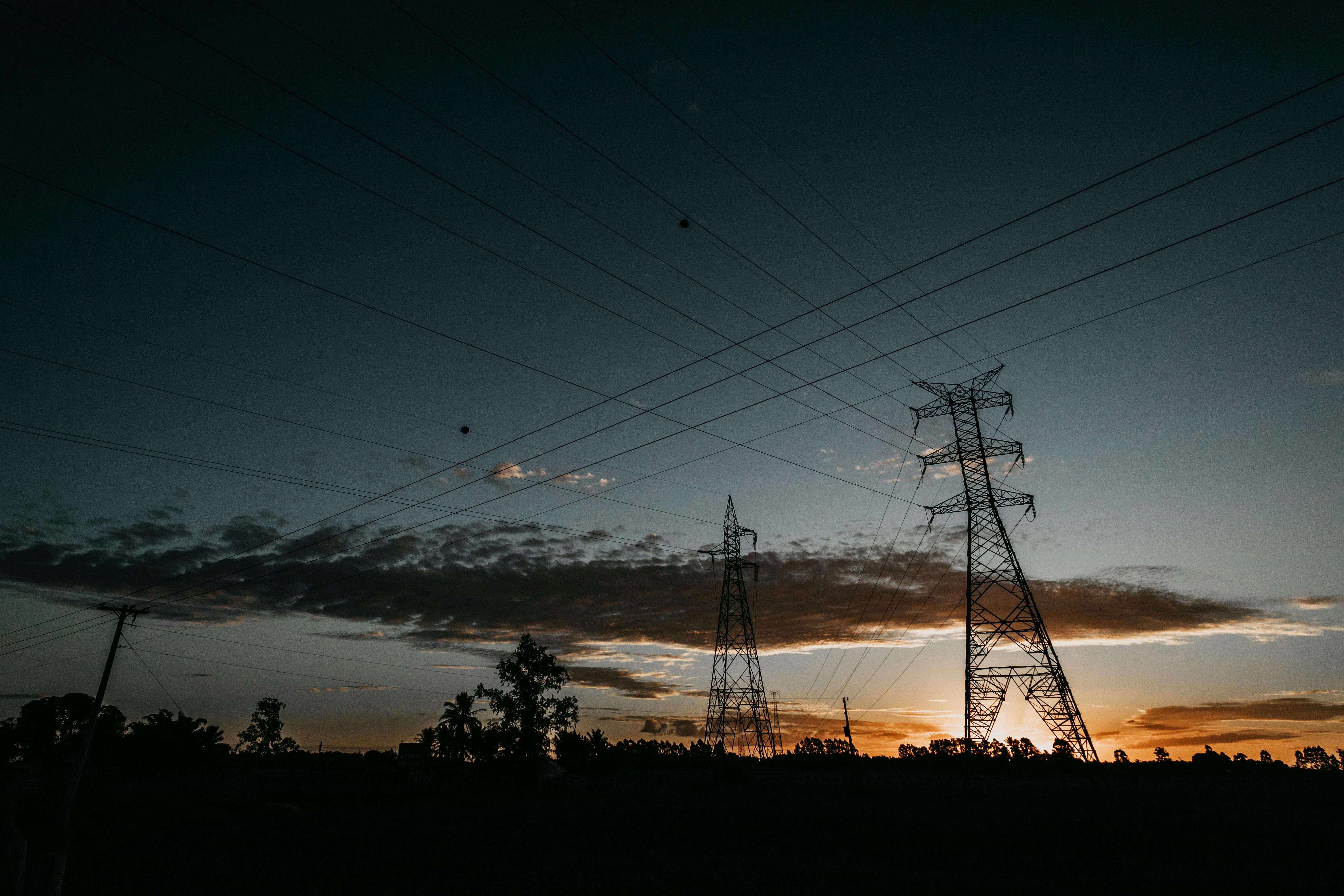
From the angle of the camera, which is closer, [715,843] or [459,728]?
[715,843]

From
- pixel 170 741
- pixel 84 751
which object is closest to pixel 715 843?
pixel 84 751

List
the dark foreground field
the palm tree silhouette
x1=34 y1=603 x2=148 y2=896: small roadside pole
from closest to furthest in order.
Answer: the dark foreground field
x1=34 y1=603 x2=148 y2=896: small roadside pole
the palm tree silhouette

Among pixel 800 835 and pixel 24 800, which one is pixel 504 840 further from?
pixel 24 800

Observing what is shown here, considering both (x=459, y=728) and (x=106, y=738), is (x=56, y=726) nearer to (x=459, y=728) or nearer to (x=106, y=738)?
(x=106, y=738)

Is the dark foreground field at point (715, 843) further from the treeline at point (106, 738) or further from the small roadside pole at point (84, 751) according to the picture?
the treeline at point (106, 738)

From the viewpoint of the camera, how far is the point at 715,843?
24922mm

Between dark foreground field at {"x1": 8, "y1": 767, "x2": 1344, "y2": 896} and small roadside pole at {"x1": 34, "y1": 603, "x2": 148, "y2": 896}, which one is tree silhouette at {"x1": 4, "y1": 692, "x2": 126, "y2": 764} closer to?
dark foreground field at {"x1": 8, "y1": 767, "x2": 1344, "y2": 896}

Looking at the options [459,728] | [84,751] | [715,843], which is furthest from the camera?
[459,728]

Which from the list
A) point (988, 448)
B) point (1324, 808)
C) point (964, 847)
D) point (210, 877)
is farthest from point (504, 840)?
point (1324, 808)

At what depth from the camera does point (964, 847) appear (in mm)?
22500

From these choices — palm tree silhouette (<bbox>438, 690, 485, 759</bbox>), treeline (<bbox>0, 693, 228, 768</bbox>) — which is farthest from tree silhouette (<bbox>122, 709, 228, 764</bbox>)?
palm tree silhouette (<bbox>438, 690, 485, 759</bbox>)

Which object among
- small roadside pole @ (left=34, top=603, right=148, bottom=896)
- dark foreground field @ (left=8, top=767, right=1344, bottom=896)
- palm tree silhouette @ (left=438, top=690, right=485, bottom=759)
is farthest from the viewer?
palm tree silhouette @ (left=438, top=690, right=485, bottom=759)

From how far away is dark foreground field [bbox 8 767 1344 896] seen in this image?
17.4m

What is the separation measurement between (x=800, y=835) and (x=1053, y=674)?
1674cm
